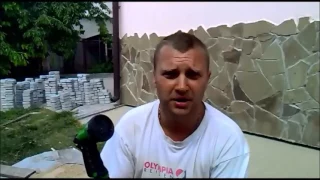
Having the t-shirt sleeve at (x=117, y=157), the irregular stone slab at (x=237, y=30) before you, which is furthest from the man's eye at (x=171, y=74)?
the irregular stone slab at (x=237, y=30)

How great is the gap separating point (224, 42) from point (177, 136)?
8.54 ft

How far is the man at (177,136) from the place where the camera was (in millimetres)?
787

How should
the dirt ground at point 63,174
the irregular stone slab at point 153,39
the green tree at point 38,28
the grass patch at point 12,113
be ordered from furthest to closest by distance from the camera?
the irregular stone slab at point 153,39
the grass patch at point 12,113
the green tree at point 38,28
the dirt ground at point 63,174

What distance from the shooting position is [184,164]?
0.87m

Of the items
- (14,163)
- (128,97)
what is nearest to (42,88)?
(128,97)

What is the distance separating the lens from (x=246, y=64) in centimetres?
323

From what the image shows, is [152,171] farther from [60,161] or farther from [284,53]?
[284,53]

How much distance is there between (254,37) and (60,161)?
182cm

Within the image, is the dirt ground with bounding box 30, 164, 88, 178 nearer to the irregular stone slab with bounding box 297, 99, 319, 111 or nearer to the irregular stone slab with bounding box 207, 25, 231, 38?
the irregular stone slab with bounding box 297, 99, 319, 111

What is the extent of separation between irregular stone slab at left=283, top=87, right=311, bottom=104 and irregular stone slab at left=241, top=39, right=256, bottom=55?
48 centimetres

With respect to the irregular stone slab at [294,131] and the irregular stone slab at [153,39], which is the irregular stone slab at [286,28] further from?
the irregular stone slab at [153,39]

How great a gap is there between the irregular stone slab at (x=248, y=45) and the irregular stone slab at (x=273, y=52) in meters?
0.13

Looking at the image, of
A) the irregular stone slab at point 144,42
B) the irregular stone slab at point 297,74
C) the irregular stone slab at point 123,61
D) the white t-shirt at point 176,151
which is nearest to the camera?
the white t-shirt at point 176,151

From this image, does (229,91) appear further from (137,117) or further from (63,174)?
(137,117)
